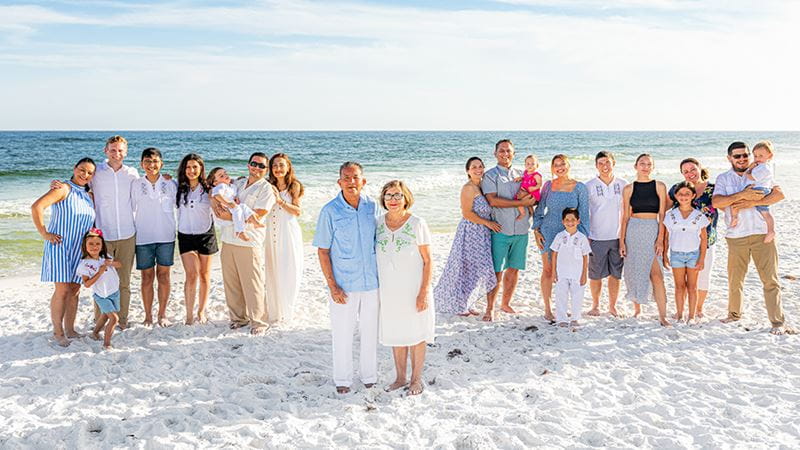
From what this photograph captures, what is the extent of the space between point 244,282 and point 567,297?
3.26 metres

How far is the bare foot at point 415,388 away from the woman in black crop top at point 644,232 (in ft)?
9.16

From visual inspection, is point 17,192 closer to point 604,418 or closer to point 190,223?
point 190,223

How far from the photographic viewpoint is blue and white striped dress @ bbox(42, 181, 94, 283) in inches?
215

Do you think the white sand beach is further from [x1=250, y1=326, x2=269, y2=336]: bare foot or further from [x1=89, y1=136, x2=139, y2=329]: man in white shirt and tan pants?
[x1=89, y1=136, x2=139, y2=329]: man in white shirt and tan pants

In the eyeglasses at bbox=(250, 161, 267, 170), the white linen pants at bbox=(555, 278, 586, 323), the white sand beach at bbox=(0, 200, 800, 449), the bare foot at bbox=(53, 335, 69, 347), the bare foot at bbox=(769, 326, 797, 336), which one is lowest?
the white sand beach at bbox=(0, 200, 800, 449)

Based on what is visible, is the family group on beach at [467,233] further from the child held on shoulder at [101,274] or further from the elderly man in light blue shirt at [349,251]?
the elderly man in light blue shirt at [349,251]

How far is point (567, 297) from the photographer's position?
6.07 m

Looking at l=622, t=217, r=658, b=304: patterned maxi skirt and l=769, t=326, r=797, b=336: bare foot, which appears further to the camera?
l=622, t=217, r=658, b=304: patterned maxi skirt

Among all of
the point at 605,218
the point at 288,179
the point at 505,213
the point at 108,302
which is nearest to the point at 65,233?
the point at 108,302

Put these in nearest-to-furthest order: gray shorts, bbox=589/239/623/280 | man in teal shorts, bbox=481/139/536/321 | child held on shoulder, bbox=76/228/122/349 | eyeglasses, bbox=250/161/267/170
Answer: child held on shoulder, bbox=76/228/122/349
eyeglasses, bbox=250/161/267/170
man in teal shorts, bbox=481/139/536/321
gray shorts, bbox=589/239/623/280

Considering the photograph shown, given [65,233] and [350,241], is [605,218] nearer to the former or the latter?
[350,241]

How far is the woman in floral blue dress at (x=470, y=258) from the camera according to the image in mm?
6258

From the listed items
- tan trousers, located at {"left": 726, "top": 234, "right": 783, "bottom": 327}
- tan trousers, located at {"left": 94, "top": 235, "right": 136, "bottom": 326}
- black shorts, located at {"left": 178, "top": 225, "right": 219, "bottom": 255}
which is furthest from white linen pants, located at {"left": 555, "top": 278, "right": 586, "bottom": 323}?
tan trousers, located at {"left": 94, "top": 235, "right": 136, "bottom": 326}

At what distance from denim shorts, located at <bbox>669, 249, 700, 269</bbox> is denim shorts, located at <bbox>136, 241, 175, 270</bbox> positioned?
5.07m
